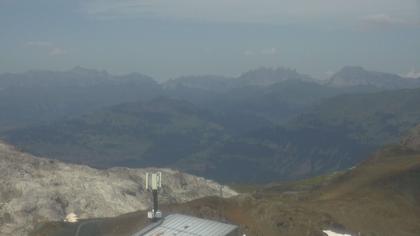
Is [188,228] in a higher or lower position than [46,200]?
higher

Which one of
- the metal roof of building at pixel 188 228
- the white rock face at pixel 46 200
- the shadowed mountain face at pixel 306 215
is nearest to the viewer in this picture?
the metal roof of building at pixel 188 228

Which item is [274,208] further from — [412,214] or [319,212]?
[412,214]

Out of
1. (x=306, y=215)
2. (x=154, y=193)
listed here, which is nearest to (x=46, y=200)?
(x=306, y=215)

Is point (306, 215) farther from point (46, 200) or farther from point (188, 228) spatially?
point (46, 200)

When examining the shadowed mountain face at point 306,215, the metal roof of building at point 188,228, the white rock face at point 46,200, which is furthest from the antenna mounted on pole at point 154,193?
the white rock face at point 46,200

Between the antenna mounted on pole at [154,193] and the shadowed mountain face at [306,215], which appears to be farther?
the shadowed mountain face at [306,215]

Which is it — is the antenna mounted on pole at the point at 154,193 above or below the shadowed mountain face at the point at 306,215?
above

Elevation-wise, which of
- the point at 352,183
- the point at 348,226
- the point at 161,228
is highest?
the point at 161,228

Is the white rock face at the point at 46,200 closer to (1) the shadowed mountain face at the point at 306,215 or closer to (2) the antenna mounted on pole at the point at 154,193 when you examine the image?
(1) the shadowed mountain face at the point at 306,215

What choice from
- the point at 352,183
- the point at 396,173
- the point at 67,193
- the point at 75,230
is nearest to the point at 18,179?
the point at 67,193
